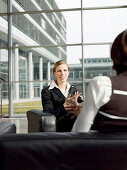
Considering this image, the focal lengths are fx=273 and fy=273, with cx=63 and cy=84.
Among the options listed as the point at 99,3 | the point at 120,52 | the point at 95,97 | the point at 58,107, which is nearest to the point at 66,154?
the point at 95,97

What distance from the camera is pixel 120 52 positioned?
42.4 inches

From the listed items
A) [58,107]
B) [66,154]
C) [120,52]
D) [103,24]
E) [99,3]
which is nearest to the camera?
[66,154]

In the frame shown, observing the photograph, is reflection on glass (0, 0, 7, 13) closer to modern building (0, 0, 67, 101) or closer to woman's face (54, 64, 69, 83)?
modern building (0, 0, 67, 101)

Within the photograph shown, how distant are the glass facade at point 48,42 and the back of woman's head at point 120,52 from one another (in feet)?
20.2

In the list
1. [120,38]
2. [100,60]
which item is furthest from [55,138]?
[100,60]

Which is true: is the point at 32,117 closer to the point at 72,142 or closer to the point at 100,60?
the point at 72,142

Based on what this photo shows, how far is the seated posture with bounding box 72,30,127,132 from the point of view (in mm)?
965

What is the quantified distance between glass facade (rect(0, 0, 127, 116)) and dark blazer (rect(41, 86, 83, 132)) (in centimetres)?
448

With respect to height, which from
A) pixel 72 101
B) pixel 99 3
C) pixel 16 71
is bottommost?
pixel 72 101

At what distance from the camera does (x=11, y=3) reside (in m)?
7.79

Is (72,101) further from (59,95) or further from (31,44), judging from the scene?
(31,44)

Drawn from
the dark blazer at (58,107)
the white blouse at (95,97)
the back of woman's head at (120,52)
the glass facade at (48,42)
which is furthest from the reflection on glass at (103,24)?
the white blouse at (95,97)

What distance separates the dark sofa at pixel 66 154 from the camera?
0.94 metres

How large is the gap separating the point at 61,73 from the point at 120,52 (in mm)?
1848
